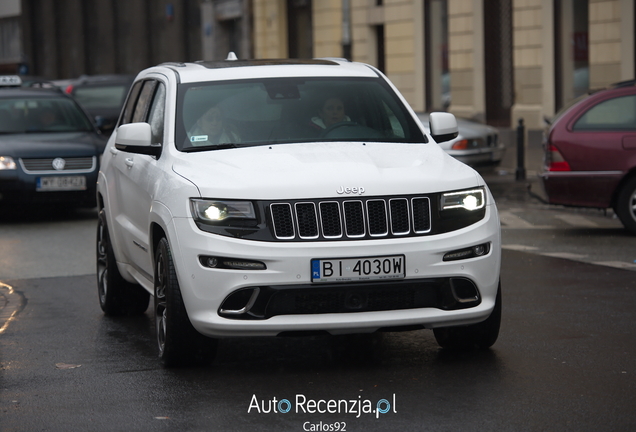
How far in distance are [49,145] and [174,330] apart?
920 cm

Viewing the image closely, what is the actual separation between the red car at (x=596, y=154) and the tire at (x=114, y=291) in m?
5.58

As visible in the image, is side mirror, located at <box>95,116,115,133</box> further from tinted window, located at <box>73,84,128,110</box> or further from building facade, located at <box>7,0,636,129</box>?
tinted window, located at <box>73,84,128,110</box>

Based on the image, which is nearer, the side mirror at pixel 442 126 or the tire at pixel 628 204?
the side mirror at pixel 442 126

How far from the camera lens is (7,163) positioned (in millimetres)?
14438

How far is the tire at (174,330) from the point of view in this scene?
5.96 meters

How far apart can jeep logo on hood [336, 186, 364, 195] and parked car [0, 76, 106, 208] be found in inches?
369

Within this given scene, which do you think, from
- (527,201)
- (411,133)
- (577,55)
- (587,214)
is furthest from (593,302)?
(577,55)

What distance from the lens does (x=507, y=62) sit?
1045 inches

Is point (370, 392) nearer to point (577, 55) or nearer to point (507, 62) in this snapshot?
point (577, 55)

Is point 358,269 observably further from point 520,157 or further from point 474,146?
point 520,157

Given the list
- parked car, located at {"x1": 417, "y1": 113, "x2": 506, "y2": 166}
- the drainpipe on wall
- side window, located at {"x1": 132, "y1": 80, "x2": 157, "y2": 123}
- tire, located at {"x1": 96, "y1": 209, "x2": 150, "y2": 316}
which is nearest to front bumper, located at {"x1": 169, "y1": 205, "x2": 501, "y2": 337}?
side window, located at {"x1": 132, "y1": 80, "x2": 157, "y2": 123}

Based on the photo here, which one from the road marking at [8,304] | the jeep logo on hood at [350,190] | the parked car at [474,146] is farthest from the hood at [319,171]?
the parked car at [474,146]

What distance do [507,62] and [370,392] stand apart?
→ 21831mm

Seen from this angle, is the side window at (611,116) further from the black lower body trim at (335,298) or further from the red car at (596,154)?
the black lower body trim at (335,298)
